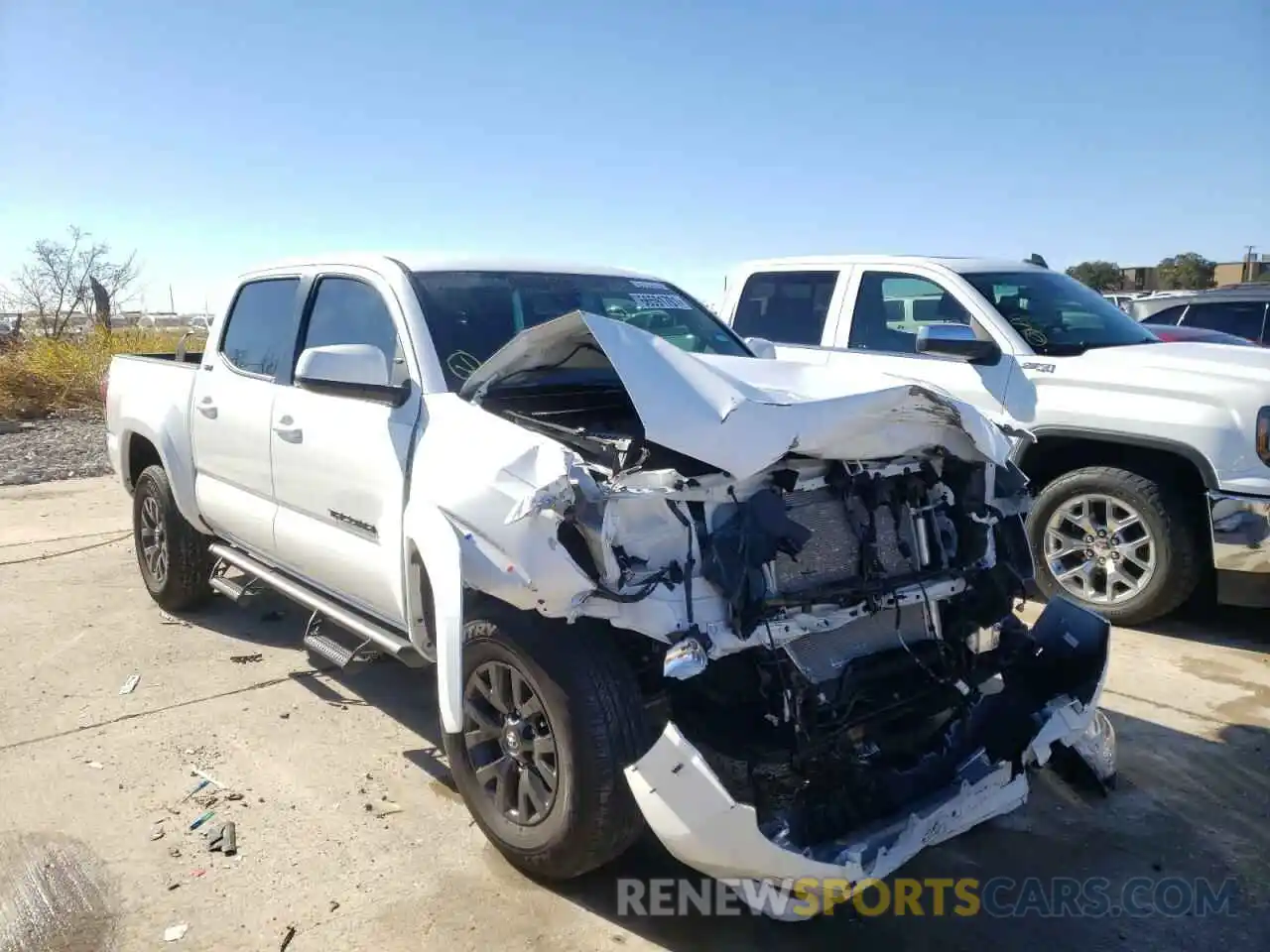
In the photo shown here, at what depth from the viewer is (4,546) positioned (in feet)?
24.5

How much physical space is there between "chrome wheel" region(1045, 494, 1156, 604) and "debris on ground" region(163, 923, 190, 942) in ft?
15.5

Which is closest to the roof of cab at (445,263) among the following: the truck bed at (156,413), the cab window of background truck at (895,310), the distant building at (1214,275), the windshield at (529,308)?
the windshield at (529,308)

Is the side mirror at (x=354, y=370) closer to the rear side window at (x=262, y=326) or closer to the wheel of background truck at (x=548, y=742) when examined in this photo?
the wheel of background truck at (x=548, y=742)

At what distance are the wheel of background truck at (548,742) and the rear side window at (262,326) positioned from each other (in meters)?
2.19

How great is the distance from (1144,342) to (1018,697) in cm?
385

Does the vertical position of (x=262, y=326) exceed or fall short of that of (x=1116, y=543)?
it exceeds it

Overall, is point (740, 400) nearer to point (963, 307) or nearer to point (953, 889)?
point (953, 889)

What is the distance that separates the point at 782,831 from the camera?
2.45 meters

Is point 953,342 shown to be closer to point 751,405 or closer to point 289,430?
point 751,405

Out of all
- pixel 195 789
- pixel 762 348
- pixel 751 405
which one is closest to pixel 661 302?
pixel 762 348

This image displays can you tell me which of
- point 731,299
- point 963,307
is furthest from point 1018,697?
point 731,299

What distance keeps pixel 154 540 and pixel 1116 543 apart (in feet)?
18.4

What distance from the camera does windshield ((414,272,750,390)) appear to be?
3.73 metres

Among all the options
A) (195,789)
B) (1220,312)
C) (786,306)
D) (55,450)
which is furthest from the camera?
(55,450)
